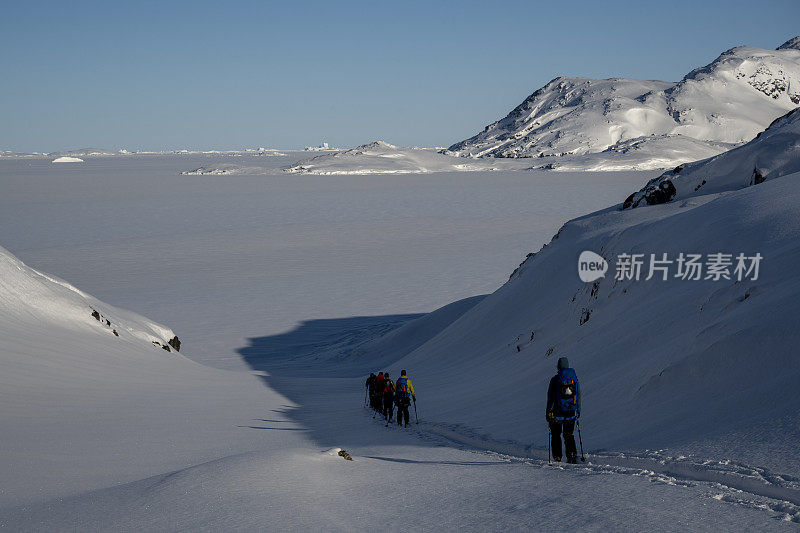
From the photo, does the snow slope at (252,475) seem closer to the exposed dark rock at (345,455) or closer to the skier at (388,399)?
the exposed dark rock at (345,455)

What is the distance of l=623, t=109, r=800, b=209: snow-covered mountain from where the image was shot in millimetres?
21688

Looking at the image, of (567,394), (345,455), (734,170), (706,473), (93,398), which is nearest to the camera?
(706,473)

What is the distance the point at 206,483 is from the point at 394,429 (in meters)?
5.93

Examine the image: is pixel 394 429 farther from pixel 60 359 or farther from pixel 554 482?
pixel 60 359

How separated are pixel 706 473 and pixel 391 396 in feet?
23.5

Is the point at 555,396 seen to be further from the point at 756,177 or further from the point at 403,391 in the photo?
the point at 756,177

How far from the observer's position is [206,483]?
731 cm

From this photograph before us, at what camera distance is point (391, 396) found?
13.4 meters

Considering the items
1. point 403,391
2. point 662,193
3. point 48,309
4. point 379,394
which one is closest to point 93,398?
point 379,394

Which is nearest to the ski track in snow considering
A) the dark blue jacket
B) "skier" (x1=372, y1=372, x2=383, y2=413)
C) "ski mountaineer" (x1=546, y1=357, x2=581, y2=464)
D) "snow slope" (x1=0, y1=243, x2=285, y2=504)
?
"ski mountaineer" (x1=546, y1=357, x2=581, y2=464)

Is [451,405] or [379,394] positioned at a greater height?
[379,394]

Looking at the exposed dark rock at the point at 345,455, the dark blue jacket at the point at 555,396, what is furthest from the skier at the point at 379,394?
the dark blue jacket at the point at 555,396

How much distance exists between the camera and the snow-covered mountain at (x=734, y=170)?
21688mm

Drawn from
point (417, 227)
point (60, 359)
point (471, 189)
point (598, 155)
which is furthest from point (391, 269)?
point (598, 155)
